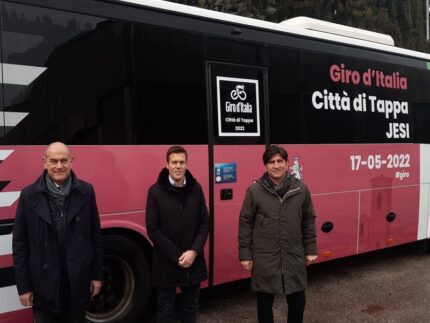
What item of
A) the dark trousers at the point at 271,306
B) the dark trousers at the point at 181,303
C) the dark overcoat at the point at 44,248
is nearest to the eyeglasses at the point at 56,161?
the dark overcoat at the point at 44,248

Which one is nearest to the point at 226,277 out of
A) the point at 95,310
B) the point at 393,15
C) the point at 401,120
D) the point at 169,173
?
the point at 95,310

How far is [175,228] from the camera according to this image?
11.4 ft

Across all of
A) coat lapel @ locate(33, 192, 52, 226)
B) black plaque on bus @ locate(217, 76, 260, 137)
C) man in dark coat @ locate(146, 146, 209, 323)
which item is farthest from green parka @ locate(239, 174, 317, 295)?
coat lapel @ locate(33, 192, 52, 226)

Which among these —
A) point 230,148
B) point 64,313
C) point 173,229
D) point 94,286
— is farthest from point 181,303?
point 230,148

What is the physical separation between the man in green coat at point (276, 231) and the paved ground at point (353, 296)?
1.41 m

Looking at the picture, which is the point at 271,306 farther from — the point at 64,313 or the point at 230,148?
the point at 230,148

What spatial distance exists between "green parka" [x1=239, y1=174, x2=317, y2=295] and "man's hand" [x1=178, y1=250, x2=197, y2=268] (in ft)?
1.27

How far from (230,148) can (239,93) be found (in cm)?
57

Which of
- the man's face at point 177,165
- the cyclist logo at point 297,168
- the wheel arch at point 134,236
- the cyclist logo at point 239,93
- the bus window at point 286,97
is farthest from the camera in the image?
the cyclist logo at point 297,168

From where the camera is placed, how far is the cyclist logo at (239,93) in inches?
190

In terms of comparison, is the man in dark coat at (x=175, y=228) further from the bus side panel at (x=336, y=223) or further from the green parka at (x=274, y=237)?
the bus side panel at (x=336, y=223)

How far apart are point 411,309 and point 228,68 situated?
124 inches

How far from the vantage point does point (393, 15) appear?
17.3 metres

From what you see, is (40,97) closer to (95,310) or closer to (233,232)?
(95,310)
